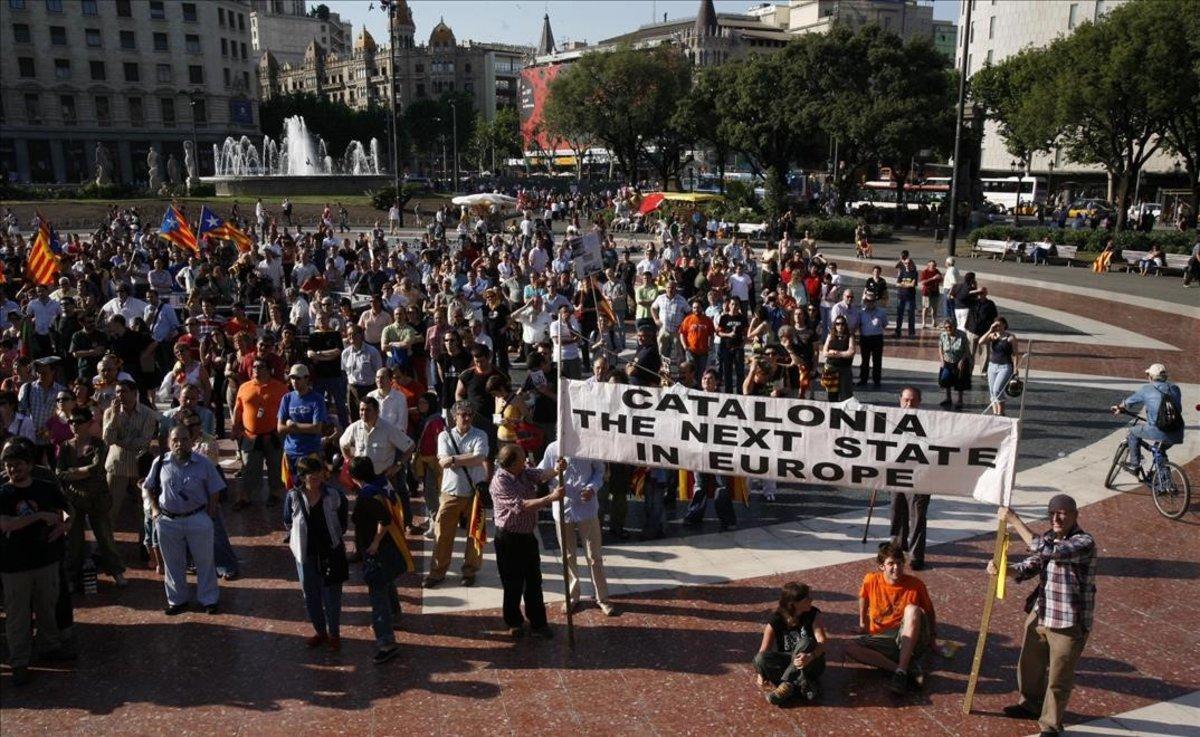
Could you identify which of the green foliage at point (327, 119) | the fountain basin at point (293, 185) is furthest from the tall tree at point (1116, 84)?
the green foliage at point (327, 119)

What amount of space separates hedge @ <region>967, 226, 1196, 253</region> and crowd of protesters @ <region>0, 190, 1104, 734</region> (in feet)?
64.6

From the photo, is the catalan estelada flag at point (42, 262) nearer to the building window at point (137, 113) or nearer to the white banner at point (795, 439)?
the white banner at point (795, 439)

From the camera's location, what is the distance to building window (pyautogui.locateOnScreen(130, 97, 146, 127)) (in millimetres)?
92125

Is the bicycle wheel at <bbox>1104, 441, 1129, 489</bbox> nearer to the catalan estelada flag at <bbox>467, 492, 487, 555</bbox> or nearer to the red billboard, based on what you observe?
the catalan estelada flag at <bbox>467, 492, 487, 555</bbox>

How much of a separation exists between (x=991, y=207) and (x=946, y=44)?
444 ft

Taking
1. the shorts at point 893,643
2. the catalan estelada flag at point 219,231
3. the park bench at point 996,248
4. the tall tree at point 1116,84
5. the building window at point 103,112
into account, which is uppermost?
the building window at point 103,112

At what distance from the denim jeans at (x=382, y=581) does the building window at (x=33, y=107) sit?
9914cm

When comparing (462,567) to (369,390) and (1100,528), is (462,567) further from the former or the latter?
(1100,528)

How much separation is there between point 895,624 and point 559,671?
264 cm

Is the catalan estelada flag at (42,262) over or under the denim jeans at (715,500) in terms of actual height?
over

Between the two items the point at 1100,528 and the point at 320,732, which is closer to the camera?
the point at 320,732

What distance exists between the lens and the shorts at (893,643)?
22.4 feet

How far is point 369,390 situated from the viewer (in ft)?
38.1

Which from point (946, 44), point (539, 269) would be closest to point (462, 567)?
point (539, 269)
